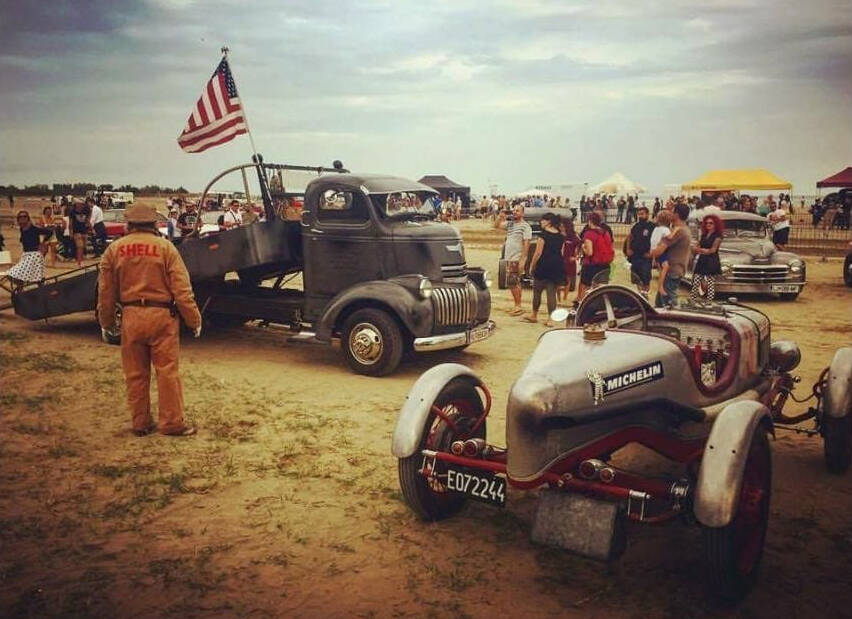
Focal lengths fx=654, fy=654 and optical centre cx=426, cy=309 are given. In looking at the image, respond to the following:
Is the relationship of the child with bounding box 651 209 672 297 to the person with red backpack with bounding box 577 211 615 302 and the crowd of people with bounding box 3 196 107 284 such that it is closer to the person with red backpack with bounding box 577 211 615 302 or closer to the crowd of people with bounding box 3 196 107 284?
the person with red backpack with bounding box 577 211 615 302

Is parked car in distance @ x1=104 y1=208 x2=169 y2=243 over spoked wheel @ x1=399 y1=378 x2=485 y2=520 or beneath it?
over

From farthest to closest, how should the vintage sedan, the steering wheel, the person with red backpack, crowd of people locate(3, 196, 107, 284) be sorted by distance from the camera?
the vintage sedan < crowd of people locate(3, 196, 107, 284) < the person with red backpack < the steering wheel

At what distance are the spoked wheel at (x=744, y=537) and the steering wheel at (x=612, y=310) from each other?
118 cm

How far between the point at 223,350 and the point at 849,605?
7.72 m

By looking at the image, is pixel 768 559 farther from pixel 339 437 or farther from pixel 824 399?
pixel 339 437

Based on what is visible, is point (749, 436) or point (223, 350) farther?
point (223, 350)

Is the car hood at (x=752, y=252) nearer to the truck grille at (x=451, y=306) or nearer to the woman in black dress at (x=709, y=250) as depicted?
the woman in black dress at (x=709, y=250)

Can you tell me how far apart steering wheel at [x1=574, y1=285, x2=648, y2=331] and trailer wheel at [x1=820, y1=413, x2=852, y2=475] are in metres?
1.61

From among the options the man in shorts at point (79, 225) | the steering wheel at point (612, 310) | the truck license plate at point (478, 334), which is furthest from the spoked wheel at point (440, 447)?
the man in shorts at point (79, 225)

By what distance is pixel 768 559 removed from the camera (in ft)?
12.4

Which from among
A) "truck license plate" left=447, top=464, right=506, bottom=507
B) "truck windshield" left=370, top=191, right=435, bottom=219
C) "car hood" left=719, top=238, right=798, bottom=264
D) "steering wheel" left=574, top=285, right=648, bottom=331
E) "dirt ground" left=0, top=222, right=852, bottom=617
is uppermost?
"truck windshield" left=370, top=191, right=435, bottom=219

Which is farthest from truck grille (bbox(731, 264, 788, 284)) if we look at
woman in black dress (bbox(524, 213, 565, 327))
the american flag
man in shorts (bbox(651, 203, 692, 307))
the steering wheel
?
the american flag

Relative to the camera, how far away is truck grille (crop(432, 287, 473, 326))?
24.9ft

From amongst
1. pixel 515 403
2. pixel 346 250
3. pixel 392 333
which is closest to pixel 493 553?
pixel 515 403
